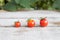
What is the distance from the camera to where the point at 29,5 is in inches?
87.0

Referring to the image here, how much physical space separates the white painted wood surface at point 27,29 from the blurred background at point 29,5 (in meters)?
0.12

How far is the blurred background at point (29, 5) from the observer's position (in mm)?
2174

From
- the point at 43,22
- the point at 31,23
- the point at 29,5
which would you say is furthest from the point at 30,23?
the point at 29,5

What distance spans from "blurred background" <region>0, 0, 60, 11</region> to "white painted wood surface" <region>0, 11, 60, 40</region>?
0.40 feet

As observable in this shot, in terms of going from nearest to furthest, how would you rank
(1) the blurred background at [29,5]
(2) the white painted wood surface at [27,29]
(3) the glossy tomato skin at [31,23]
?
(2) the white painted wood surface at [27,29]
(3) the glossy tomato skin at [31,23]
(1) the blurred background at [29,5]

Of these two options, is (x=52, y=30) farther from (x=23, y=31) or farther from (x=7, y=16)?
(x=7, y=16)

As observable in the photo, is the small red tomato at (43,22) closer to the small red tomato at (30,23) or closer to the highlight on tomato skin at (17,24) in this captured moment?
the small red tomato at (30,23)

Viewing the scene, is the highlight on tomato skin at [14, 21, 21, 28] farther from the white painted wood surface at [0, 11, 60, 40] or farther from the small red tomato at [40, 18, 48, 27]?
the small red tomato at [40, 18, 48, 27]

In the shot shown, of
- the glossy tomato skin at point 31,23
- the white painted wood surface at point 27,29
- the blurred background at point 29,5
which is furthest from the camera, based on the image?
the blurred background at point 29,5

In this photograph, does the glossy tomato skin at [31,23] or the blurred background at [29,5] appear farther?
the blurred background at [29,5]

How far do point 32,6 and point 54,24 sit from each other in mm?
549

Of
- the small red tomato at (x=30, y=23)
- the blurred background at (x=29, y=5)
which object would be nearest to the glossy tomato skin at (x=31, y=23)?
the small red tomato at (x=30, y=23)

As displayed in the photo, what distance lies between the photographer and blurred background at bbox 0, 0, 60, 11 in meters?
2.17

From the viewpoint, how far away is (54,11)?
2145mm
